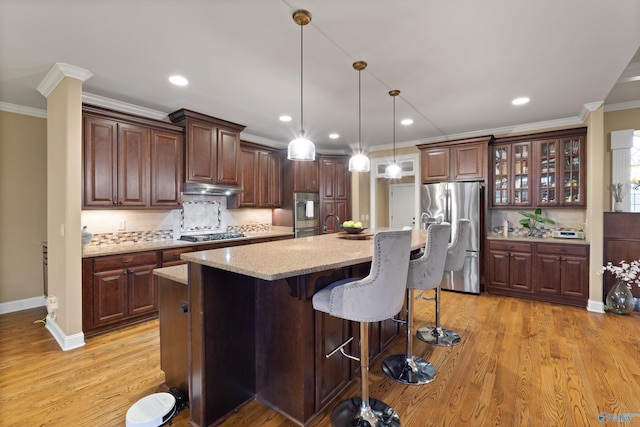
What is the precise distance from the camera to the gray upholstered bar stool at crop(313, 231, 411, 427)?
1.57 meters

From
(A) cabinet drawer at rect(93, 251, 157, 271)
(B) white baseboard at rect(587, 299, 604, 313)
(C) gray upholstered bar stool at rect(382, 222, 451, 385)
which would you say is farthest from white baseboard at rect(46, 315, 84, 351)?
(B) white baseboard at rect(587, 299, 604, 313)

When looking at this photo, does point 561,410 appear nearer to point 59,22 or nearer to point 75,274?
point 75,274

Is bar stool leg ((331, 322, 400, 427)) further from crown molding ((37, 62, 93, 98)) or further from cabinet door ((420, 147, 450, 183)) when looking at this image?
cabinet door ((420, 147, 450, 183))

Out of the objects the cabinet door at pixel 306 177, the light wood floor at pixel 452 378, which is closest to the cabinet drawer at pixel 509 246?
the light wood floor at pixel 452 378

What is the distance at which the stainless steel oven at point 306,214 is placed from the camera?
5.39m

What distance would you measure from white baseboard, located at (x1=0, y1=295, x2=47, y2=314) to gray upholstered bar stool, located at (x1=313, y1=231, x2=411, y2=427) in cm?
425

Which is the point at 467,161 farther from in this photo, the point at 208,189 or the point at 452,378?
the point at 208,189

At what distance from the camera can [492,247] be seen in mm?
4426

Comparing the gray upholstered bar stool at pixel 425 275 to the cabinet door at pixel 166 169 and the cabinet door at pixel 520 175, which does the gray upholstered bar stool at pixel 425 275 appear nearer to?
the cabinet door at pixel 520 175

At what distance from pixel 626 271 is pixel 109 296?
599 centimetres

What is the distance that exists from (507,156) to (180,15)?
468 centimetres

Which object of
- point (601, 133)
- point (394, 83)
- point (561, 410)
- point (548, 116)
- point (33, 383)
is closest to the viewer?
point (561, 410)

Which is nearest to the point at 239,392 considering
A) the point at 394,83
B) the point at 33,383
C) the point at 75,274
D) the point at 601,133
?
the point at 33,383

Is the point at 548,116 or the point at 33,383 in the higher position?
the point at 548,116
